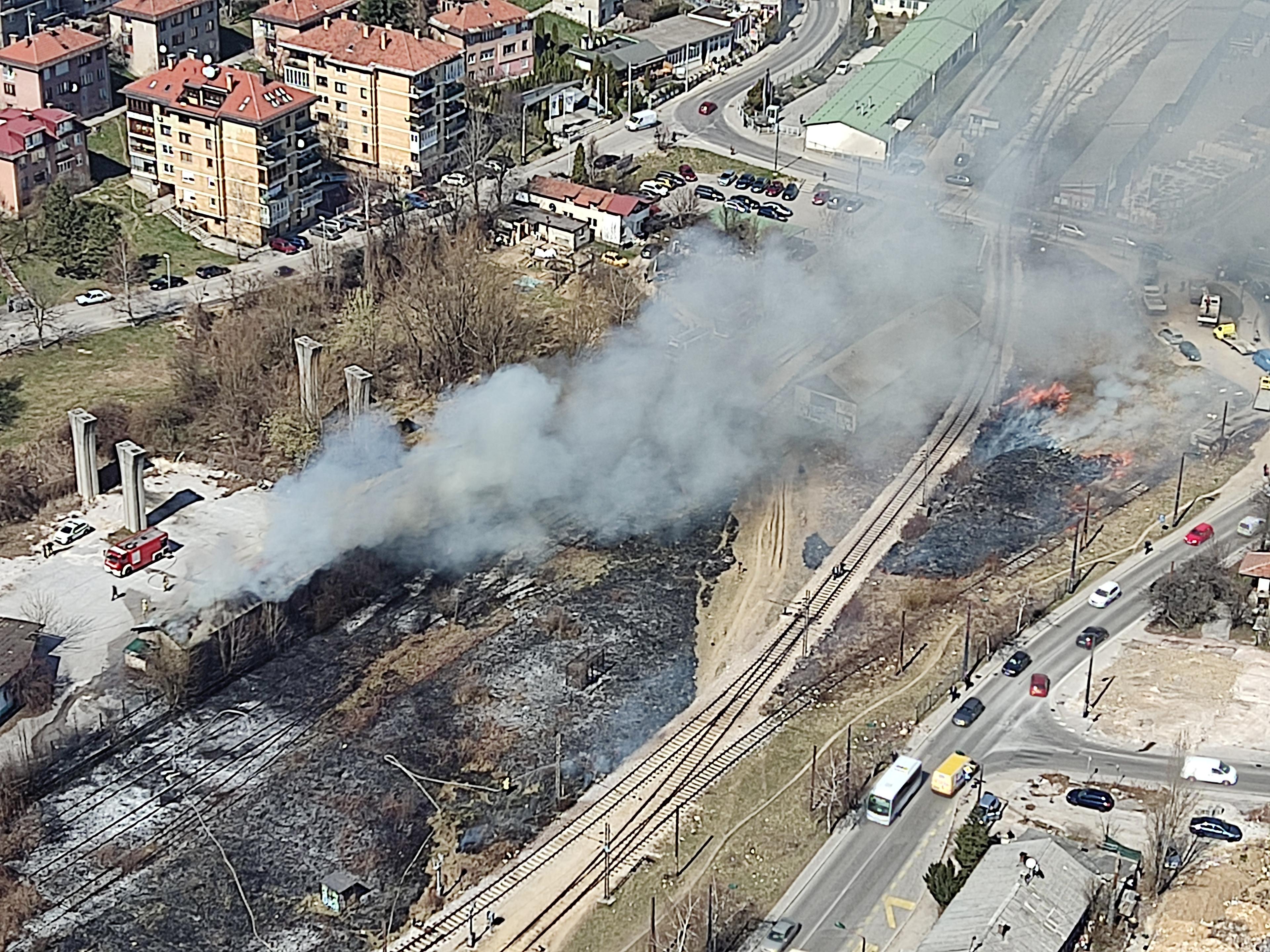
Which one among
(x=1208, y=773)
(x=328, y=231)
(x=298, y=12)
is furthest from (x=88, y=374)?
(x=1208, y=773)

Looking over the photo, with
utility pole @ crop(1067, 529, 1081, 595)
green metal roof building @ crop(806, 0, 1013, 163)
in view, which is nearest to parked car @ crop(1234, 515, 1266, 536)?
utility pole @ crop(1067, 529, 1081, 595)

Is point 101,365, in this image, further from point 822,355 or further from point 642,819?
point 642,819

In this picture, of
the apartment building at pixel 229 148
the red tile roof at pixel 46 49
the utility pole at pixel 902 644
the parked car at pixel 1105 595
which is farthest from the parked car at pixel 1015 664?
the red tile roof at pixel 46 49

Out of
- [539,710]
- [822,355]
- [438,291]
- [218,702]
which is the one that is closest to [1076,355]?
[822,355]

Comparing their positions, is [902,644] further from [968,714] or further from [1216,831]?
[1216,831]

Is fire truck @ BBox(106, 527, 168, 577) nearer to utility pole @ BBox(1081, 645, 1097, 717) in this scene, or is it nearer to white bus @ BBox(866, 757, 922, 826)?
white bus @ BBox(866, 757, 922, 826)

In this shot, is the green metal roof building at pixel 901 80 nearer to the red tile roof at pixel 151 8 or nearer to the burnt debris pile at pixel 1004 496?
the burnt debris pile at pixel 1004 496
